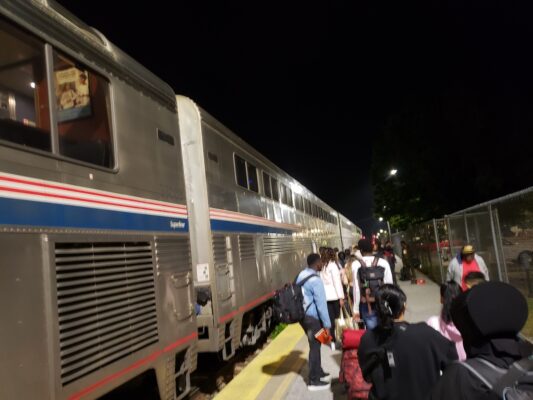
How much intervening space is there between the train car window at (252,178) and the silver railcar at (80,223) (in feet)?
11.8

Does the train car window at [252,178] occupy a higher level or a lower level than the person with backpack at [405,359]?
higher

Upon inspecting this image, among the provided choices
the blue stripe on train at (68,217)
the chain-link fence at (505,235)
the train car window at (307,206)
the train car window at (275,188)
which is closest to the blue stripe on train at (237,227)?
the train car window at (275,188)

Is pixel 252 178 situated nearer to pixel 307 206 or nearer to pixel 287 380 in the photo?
pixel 287 380

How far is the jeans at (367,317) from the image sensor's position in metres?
5.31

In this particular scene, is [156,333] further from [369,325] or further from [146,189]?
[369,325]

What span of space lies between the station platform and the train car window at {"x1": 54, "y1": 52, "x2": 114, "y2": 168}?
324 centimetres

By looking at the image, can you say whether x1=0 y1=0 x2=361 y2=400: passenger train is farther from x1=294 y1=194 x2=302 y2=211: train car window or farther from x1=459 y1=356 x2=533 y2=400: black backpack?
x1=294 y1=194 x2=302 y2=211: train car window

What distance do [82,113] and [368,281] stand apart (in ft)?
11.6

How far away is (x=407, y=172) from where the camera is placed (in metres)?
27.6

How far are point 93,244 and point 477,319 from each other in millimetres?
2715

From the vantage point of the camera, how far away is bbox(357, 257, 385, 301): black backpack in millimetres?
5461

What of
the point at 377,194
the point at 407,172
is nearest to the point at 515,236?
the point at 407,172

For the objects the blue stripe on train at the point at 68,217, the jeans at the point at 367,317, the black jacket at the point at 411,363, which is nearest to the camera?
the black jacket at the point at 411,363

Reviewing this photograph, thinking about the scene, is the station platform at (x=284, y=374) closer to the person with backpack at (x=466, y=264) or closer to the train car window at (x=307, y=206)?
the person with backpack at (x=466, y=264)
